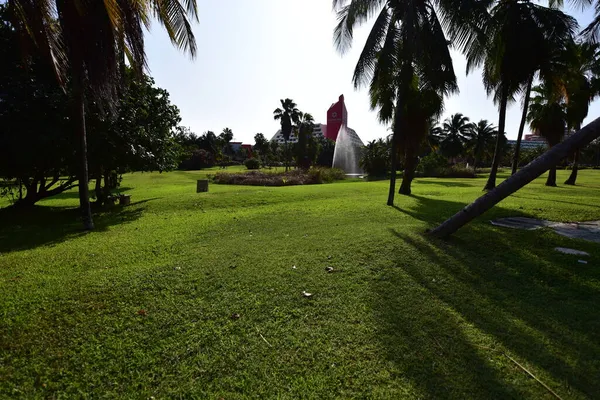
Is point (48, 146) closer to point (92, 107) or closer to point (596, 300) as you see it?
point (92, 107)

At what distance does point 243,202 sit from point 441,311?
36.3 feet

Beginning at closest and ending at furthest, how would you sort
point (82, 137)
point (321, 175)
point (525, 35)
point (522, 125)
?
point (82, 137)
point (525, 35)
point (522, 125)
point (321, 175)

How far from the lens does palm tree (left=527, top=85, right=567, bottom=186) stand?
21906mm

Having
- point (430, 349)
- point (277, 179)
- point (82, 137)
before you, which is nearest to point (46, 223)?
point (82, 137)

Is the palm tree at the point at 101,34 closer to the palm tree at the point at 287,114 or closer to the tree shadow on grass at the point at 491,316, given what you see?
the tree shadow on grass at the point at 491,316

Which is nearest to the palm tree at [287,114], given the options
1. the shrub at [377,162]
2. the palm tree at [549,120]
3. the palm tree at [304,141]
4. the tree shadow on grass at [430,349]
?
the palm tree at [304,141]

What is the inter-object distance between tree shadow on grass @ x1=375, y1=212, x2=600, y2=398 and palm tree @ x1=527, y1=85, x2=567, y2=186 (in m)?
21.2

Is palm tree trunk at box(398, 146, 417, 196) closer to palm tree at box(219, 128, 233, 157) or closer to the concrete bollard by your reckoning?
the concrete bollard

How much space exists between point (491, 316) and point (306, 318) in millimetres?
2229

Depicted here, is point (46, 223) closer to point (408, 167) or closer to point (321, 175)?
point (408, 167)

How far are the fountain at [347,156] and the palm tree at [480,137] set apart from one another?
21856 mm

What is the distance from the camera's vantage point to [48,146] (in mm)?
9938

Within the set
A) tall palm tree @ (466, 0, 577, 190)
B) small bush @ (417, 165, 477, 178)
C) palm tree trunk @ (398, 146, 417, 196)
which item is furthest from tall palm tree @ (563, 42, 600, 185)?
small bush @ (417, 165, 477, 178)

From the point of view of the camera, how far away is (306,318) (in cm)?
375
